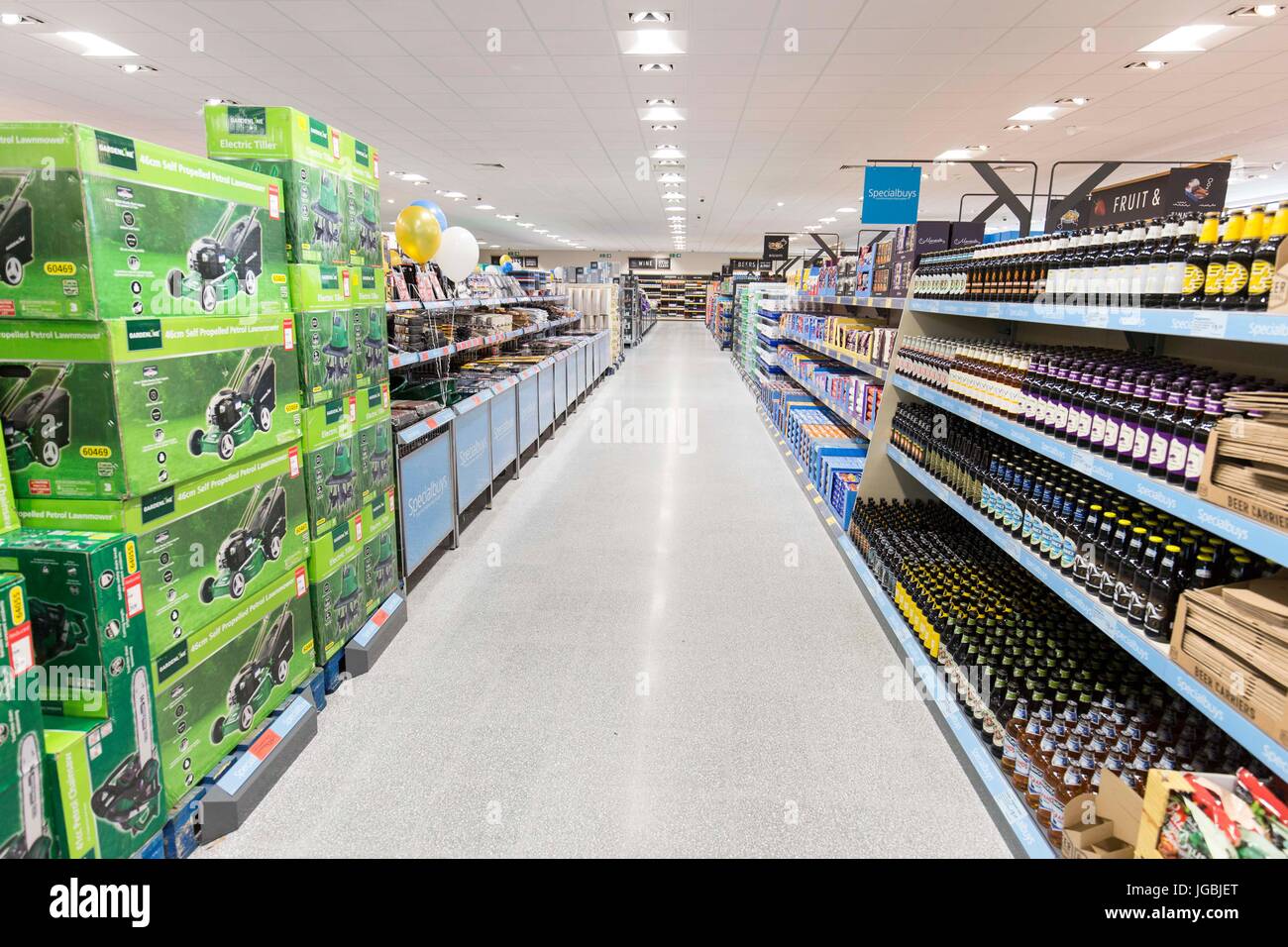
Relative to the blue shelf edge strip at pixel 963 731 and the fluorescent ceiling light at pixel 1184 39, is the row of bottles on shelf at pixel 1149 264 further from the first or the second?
the fluorescent ceiling light at pixel 1184 39

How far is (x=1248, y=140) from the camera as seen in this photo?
9.29m

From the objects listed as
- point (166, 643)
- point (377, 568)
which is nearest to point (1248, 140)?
point (377, 568)

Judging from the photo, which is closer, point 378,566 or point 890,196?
point 378,566

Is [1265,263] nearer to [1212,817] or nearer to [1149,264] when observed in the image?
[1149,264]

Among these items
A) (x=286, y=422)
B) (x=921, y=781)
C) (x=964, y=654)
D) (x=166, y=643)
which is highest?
(x=286, y=422)

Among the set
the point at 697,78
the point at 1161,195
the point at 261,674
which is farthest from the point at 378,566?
the point at 697,78

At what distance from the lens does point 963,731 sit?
2.34 m

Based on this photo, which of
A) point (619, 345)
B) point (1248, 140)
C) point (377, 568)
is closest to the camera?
point (377, 568)

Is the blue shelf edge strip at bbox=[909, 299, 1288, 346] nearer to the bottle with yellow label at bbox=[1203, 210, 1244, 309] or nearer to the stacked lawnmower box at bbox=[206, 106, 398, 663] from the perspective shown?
the bottle with yellow label at bbox=[1203, 210, 1244, 309]

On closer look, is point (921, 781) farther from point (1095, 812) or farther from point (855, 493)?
point (855, 493)

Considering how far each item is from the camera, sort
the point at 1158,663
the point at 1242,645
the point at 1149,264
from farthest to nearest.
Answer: the point at 1149,264
the point at 1158,663
the point at 1242,645

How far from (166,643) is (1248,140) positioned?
Answer: 12.9 m

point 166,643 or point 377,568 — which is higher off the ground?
point 166,643

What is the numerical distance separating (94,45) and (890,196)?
7.63 meters
